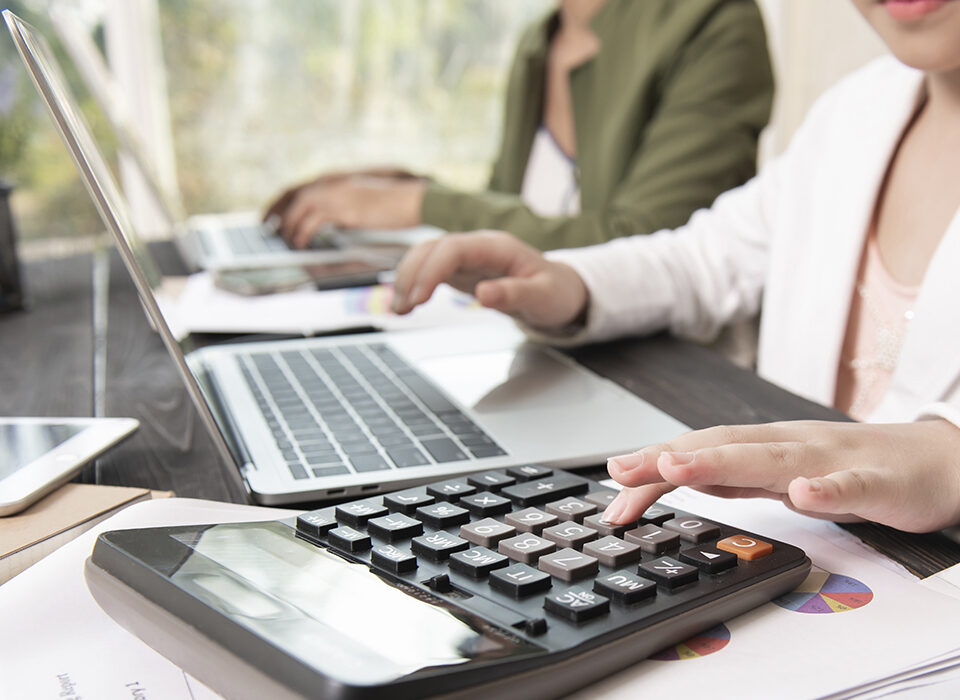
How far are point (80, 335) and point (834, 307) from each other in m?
0.73

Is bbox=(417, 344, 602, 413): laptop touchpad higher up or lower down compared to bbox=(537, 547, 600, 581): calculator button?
lower down

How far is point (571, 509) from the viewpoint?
37cm

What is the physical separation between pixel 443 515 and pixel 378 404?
9.7 inches

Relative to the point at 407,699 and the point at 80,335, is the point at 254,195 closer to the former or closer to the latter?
the point at 80,335

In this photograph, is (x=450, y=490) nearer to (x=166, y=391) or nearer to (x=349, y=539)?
A: (x=349, y=539)

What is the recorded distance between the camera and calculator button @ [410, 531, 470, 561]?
0.32 meters

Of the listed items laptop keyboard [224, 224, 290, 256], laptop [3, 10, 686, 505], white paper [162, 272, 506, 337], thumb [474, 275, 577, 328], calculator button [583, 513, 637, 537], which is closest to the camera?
calculator button [583, 513, 637, 537]

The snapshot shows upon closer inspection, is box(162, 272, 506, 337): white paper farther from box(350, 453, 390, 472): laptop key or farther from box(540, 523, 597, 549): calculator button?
box(540, 523, 597, 549): calculator button

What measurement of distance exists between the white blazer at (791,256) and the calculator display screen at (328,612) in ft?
1.60

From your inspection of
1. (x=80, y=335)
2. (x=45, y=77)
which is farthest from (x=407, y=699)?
(x=80, y=335)

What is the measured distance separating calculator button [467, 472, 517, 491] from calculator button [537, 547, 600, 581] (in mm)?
77

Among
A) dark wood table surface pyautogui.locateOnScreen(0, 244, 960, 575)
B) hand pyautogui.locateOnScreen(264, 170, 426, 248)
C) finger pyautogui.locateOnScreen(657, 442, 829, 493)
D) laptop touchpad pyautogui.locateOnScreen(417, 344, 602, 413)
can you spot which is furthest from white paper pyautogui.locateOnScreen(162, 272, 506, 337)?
finger pyautogui.locateOnScreen(657, 442, 829, 493)

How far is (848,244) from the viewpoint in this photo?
2.60 feet

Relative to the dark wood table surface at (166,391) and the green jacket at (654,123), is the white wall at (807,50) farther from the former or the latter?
the dark wood table surface at (166,391)
